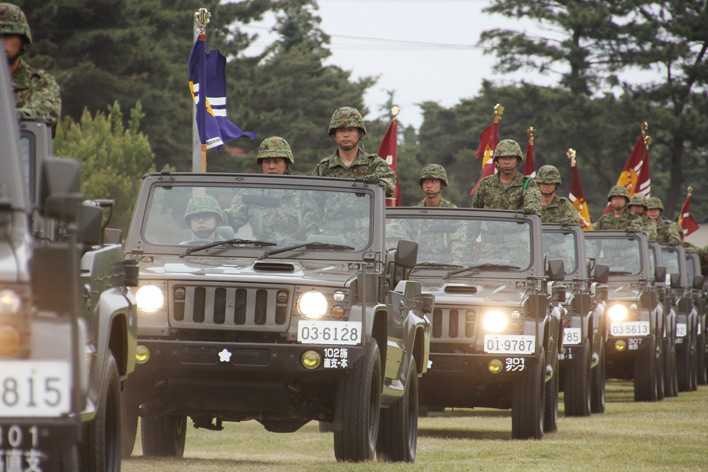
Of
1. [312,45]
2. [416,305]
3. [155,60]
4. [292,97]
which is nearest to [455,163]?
[312,45]

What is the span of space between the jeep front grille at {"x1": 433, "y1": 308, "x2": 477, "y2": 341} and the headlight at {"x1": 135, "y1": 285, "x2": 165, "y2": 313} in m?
3.73

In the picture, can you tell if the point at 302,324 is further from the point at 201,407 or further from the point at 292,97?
the point at 292,97

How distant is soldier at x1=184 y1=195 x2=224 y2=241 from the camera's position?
10133 mm

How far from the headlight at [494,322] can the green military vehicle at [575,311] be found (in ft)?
11.8

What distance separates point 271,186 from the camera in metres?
10.3

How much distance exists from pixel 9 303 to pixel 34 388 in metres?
0.28

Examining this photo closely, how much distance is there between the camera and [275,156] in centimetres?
1277

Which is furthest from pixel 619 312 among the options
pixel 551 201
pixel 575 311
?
pixel 575 311

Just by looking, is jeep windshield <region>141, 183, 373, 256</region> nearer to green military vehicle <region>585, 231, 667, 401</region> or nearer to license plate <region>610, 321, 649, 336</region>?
green military vehicle <region>585, 231, 667, 401</region>

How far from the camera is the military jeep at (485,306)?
40.4 feet

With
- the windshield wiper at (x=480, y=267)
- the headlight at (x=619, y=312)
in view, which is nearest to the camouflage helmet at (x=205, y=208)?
the windshield wiper at (x=480, y=267)

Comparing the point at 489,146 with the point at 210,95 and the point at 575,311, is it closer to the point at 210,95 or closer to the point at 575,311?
the point at 210,95

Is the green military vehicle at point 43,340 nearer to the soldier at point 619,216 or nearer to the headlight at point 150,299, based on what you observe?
the headlight at point 150,299

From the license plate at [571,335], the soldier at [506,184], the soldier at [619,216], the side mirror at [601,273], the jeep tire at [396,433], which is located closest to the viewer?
the jeep tire at [396,433]
